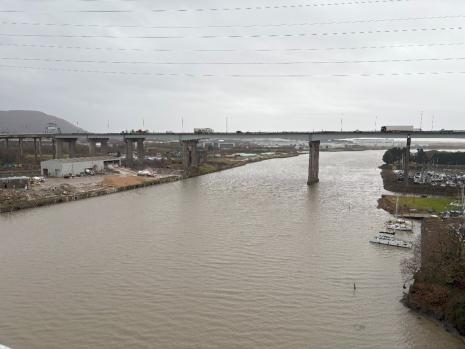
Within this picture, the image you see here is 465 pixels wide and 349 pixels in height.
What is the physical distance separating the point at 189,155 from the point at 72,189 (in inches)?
809

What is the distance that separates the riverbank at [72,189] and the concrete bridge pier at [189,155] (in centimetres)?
311

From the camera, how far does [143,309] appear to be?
1152 cm

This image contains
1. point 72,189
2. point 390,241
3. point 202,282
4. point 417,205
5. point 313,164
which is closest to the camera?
point 202,282

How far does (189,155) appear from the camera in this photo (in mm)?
50406

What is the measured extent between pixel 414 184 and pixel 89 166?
31.2 m

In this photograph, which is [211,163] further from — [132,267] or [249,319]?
[249,319]

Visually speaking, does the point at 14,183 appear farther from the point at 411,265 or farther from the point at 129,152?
the point at 411,265

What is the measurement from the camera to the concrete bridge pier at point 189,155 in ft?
160

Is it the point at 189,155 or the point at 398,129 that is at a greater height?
the point at 398,129

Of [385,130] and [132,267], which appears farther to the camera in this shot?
[385,130]

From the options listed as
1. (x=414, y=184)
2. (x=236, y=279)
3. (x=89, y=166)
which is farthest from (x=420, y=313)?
(x=89, y=166)

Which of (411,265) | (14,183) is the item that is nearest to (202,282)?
(411,265)

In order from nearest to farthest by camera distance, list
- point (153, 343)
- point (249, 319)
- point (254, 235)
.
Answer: point (153, 343)
point (249, 319)
point (254, 235)

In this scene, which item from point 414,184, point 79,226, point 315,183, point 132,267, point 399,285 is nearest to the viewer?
point 399,285
